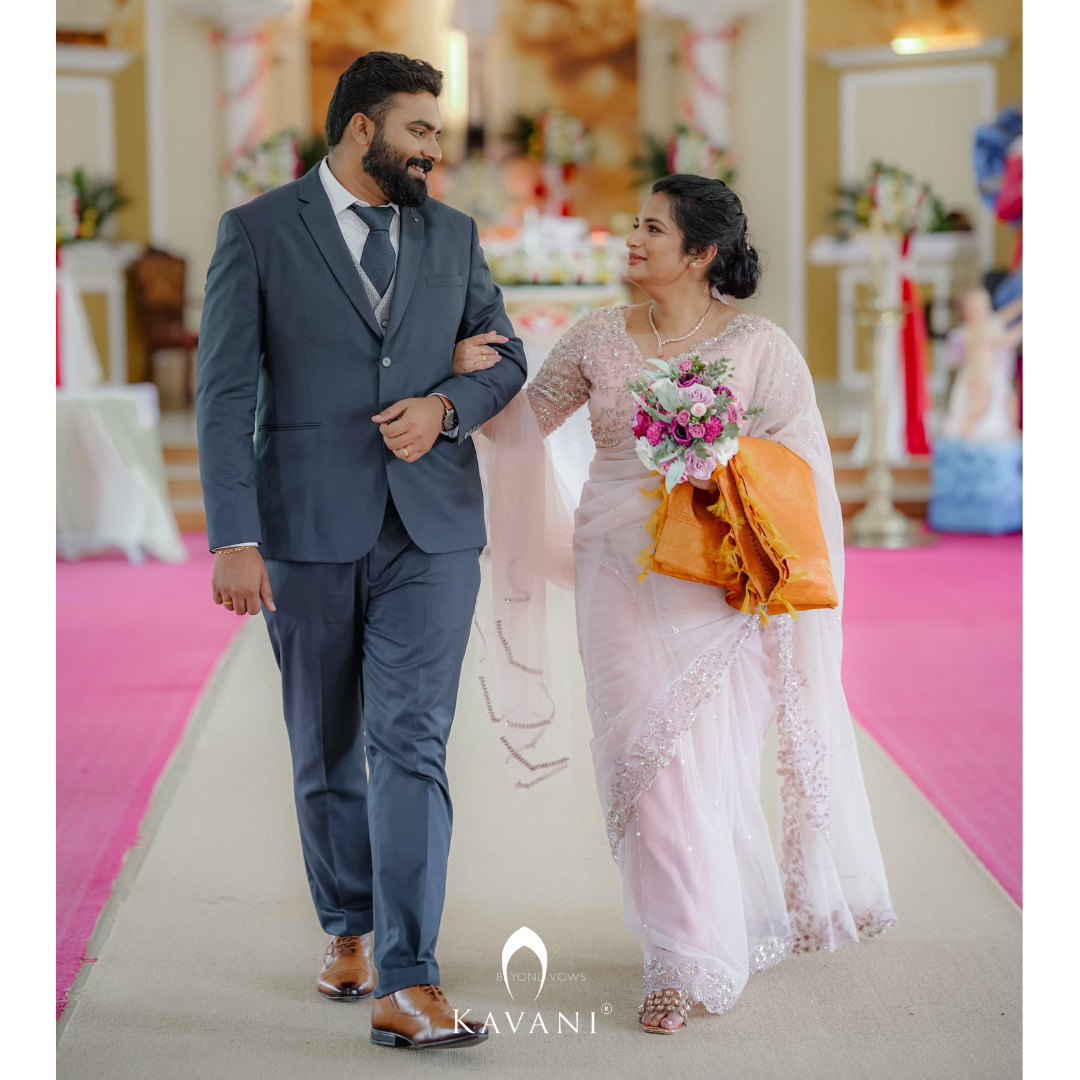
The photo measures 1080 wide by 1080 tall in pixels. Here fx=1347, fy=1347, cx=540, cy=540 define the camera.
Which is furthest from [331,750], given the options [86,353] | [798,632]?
[86,353]

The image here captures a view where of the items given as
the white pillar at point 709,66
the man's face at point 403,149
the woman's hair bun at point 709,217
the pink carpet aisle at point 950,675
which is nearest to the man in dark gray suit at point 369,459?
the man's face at point 403,149

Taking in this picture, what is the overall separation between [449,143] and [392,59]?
967 centimetres

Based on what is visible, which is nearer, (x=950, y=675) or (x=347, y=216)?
(x=347, y=216)

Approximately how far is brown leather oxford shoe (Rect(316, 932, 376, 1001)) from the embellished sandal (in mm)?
541

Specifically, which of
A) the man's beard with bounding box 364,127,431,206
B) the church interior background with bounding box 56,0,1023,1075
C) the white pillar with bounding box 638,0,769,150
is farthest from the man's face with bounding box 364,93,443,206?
the white pillar with bounding box 638,0,769,150

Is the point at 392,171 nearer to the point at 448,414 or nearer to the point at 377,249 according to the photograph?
the point at 377,249

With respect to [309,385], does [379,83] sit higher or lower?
higher

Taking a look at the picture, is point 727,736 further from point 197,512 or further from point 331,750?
point 197,512

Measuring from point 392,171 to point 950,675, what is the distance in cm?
351

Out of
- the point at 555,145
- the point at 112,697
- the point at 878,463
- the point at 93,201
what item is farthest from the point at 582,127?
the point at 112,697

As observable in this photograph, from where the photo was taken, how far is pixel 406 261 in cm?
248

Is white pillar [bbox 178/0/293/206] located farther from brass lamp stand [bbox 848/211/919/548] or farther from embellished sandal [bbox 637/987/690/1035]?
embellished sandal [bbox 637/987/690/1035]

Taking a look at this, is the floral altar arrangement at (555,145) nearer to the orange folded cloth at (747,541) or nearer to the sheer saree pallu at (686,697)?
the sheer saree pallu at (686,697)

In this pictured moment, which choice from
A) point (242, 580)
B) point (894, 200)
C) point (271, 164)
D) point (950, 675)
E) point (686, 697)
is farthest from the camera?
point (271, 164)
